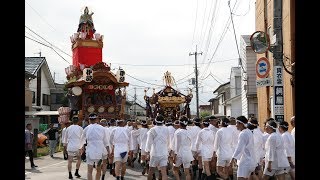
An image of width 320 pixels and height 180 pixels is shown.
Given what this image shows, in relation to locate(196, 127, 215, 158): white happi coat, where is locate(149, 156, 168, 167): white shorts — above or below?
below

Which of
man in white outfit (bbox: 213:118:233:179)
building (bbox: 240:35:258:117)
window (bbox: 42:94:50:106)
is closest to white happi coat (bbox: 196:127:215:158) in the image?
man in white outfit (bbox: 213:118:233:179)

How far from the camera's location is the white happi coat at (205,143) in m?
12.6

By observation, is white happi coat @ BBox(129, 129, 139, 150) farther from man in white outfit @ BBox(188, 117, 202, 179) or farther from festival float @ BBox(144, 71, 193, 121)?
festival float @ BBox(144, 71, 193, 121)

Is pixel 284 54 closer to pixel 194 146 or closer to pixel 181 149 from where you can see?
pixel 194 146

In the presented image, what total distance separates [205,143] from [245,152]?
12.1 feet

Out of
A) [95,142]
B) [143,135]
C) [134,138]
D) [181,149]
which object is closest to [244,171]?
[181,149]

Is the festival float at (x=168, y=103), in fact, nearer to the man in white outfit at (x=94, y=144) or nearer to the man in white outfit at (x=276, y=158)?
the man in white outfit at (x=94, y=144)

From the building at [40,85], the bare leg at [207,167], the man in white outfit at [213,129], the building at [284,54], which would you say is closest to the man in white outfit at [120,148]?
the bare leg at [207,167]

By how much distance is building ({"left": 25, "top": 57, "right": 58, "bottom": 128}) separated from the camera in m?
43.2
